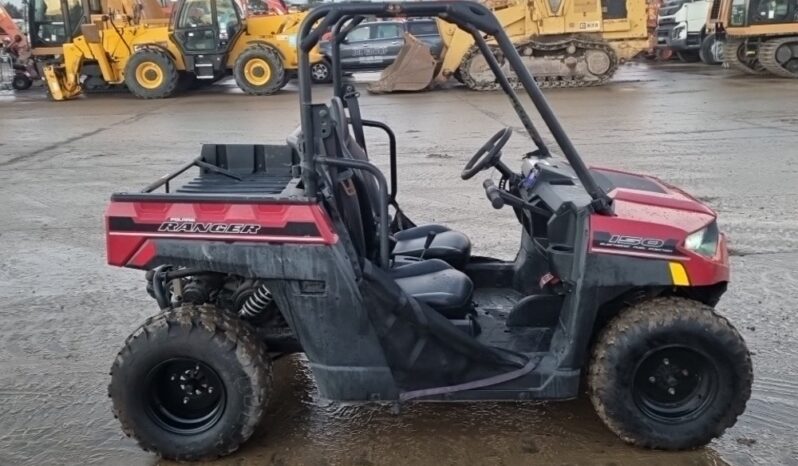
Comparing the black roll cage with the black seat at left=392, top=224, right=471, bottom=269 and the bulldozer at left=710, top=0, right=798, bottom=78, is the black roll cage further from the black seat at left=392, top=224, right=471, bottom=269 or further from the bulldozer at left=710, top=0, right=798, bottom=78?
the bulldozer at left=710, top=0, right=798, bottom=78

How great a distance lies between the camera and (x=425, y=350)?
340cm

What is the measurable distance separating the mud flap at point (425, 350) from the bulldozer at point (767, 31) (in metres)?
18.9

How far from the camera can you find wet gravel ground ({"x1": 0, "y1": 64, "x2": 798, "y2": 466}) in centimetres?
356

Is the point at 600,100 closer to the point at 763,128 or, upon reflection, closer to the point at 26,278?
the point at 763,128

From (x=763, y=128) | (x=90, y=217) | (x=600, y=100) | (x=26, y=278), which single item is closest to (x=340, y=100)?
(x=26, y=278)

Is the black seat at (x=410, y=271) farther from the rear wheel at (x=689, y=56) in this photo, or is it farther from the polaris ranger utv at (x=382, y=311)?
the rear wheel at (x=689, y=56)

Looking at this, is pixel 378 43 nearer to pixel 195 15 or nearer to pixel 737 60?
pixel 195 15

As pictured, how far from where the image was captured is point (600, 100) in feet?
53.4

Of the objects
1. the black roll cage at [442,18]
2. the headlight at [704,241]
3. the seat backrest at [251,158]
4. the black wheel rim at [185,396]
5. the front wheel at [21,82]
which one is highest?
the black roll cage at [442,18]

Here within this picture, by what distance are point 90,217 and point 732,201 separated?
5.98 m

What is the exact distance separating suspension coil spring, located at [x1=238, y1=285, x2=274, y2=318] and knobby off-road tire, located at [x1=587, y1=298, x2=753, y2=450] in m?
1.40

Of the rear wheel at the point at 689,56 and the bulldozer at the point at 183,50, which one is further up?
the bulldozer at the point at 183,50

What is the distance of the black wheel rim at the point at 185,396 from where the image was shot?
3447 mm

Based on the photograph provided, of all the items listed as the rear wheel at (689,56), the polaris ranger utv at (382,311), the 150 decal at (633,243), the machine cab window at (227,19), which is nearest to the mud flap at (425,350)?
the polaris ranger utv at (382,311)
